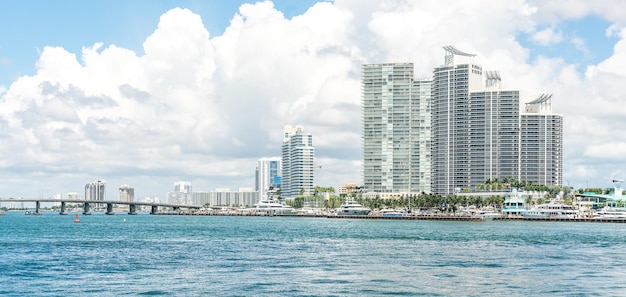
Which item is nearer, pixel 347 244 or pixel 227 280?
pixel 227 280

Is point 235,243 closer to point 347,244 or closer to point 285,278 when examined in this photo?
point 347,244

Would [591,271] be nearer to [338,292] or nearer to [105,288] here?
[338,292]

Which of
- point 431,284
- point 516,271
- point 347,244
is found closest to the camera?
point 431,284

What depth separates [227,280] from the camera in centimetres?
6806

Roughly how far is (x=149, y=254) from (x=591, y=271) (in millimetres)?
50123

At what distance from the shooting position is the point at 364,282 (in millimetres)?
67125

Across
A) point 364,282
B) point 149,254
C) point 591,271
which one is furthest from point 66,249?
point 591,271

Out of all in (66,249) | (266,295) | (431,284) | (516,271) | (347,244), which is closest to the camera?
(266,295)

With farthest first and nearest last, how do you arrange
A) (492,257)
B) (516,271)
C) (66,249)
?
1. (66,249)
2. (492,257)
3. (516,271)

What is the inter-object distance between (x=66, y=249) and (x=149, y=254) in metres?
15.7

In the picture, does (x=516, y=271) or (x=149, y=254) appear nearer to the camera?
(x=516, y=271)

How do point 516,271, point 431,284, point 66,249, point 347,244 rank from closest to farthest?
point 431,284 < point 516,271 < point 66,249 < point 347,244

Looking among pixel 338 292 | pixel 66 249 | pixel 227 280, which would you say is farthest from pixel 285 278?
pixel 66 249

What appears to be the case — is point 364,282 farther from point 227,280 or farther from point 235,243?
point 235,243
